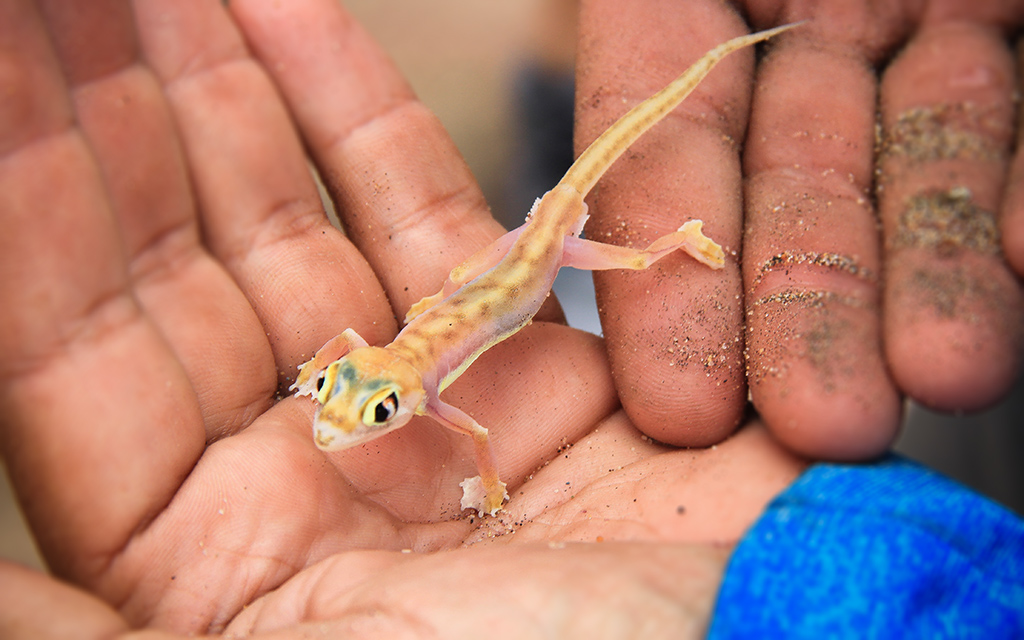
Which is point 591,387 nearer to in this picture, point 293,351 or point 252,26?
point 293,351

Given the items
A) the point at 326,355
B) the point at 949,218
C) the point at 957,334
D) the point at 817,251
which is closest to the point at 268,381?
the point at 326,355

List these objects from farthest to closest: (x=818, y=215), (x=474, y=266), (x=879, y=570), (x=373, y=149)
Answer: (x=373, y=149)
(x=474, y=266)
(x=818, y=215)
(x=879, y=570)

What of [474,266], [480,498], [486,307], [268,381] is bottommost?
[480,498]

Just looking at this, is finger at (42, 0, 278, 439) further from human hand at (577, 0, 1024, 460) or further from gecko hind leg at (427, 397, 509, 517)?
human hand at (577, 0, 1024, 460)

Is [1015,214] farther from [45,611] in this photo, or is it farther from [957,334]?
[45,611]

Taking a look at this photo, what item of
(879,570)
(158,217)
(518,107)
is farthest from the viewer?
(518,107)

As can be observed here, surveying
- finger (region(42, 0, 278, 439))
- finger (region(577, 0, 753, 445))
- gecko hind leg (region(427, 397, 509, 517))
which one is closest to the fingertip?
finger (region(577, 0, 753, 445))

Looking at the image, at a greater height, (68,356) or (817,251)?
(68,356)

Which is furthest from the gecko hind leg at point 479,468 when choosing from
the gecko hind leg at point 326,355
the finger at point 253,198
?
the finger at point 253,198
